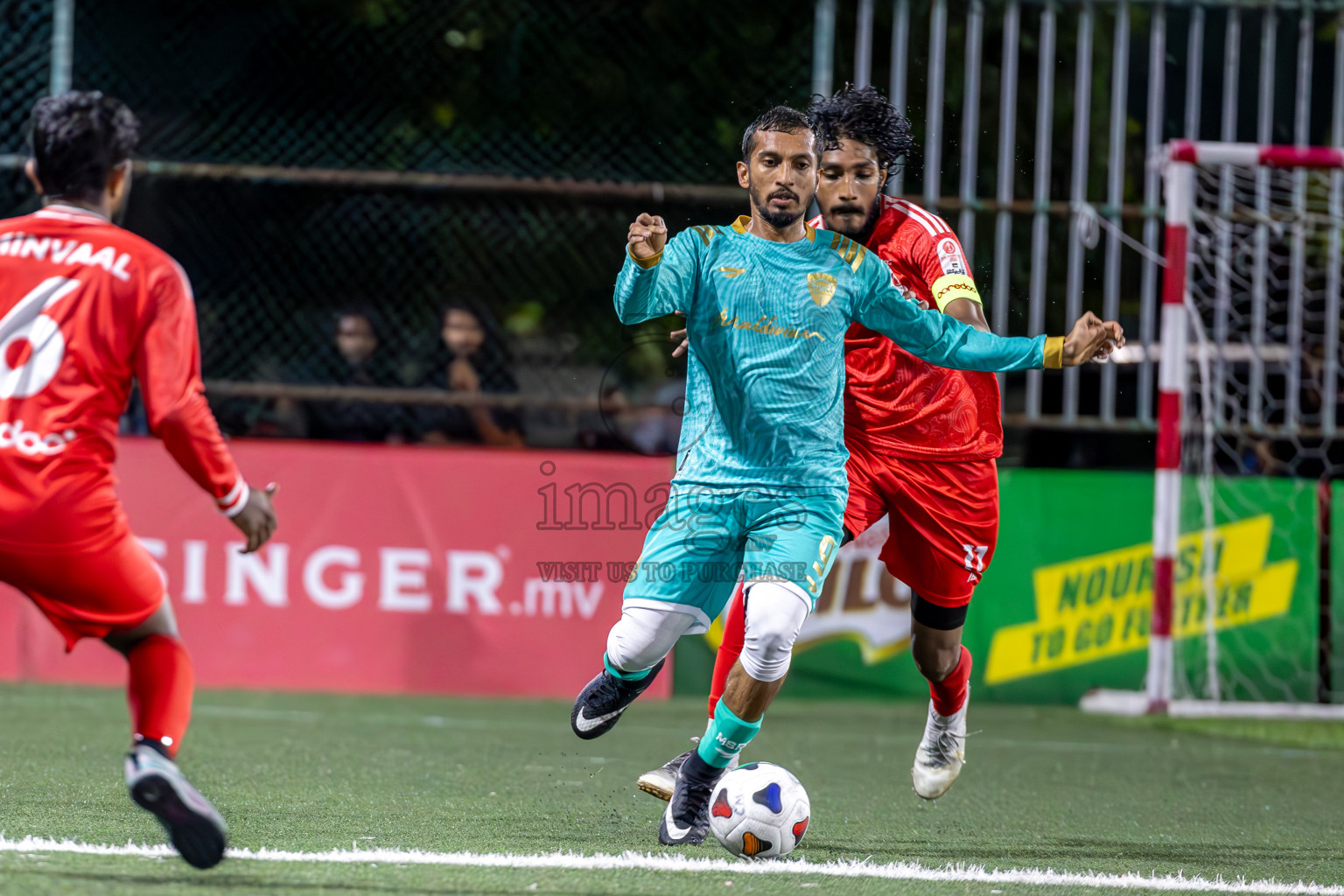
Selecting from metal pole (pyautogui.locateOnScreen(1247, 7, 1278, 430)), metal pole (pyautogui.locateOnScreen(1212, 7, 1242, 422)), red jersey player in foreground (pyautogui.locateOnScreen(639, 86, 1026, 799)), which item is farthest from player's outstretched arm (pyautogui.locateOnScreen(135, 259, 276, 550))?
metal pole (pyautogui.locateOnScreen(1247, 7, 1278, 430))

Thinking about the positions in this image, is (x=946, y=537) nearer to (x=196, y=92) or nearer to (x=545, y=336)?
(x=545, y=336)

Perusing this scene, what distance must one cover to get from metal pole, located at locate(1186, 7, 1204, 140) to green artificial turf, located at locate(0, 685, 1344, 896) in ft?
11.2

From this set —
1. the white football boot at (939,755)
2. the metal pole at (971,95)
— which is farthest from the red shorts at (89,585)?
the metal pole at (971,95)

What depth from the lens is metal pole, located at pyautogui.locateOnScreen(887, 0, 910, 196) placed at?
925 cm

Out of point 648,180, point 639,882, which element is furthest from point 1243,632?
point 639,882

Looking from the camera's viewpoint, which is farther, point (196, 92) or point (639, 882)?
point (196, 92)

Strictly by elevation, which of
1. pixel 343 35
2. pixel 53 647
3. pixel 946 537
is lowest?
pixel 53 647

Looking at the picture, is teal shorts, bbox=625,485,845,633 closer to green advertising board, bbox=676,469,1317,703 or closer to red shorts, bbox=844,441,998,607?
red shorts, bbox=844,441,998,607

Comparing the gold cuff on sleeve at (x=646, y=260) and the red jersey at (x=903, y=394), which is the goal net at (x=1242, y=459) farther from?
the gold cuff on sleeve at (x=646, y=260)

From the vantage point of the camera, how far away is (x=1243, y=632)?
9.09m

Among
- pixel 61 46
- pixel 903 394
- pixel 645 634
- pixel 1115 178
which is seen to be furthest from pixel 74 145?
pixel 1115 178

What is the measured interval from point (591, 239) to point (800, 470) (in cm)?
528

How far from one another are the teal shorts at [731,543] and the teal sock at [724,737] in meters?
0.27

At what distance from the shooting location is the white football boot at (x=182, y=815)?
3432mm
